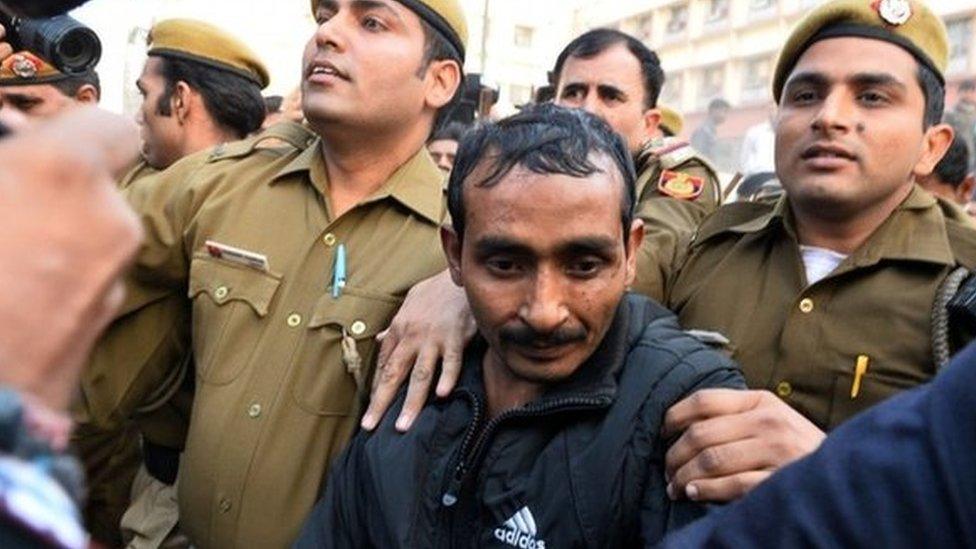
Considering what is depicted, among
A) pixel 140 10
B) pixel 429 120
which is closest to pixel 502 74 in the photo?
pixel 140 10

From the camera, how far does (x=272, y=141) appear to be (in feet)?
9.26

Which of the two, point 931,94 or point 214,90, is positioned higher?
point 931,94

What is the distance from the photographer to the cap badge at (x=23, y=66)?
4.55 m

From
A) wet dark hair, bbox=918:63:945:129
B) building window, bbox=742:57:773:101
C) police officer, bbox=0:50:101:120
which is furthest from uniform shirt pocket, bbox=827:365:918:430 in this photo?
building window, bbox=742:57:773:101

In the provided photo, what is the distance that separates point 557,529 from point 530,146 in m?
0.67

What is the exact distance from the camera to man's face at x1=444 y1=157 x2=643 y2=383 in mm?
1882

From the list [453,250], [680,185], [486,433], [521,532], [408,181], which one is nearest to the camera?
[521,532]

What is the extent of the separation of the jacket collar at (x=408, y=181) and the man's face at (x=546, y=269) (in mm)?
584

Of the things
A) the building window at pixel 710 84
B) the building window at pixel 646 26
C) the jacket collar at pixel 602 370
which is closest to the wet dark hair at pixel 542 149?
the jacket collar at pixel 602 370

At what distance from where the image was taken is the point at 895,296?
213 centimetres

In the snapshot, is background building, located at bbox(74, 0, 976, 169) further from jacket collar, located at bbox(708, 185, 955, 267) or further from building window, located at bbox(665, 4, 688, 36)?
jacket collar, located at bbox(708, 185, 955, 267)

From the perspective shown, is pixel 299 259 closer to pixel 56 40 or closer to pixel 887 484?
pixel 56 40

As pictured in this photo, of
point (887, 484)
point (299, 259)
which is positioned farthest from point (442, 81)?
point (887, 484)

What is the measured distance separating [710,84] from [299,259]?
32.1 m
